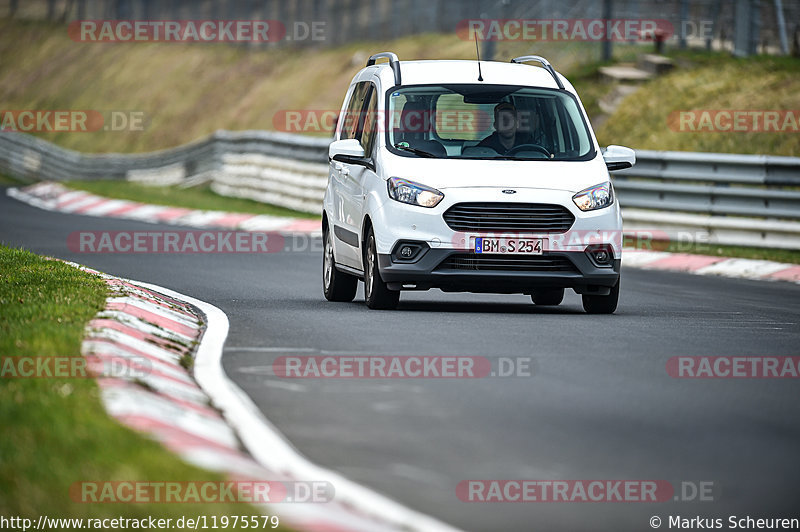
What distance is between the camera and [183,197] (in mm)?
32062

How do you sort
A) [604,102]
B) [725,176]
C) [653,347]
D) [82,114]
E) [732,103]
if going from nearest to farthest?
[653,347] → [725,176] → [732,103] → [604,102] → [82,114]

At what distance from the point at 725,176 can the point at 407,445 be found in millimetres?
15544

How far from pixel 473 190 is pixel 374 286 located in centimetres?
110

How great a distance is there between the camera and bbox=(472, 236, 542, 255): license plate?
1234 centimetres

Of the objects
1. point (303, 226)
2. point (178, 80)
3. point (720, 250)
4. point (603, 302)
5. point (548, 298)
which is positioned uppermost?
point (603, 302)

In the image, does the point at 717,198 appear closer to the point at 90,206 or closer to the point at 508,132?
the point at 508,132

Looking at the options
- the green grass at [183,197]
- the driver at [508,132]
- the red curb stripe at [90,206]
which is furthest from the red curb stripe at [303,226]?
the driver at [508,132]

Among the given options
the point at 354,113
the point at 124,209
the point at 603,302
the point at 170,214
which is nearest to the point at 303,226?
the point at 170,214

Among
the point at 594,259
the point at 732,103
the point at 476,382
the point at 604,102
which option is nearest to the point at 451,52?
the point at 604,102

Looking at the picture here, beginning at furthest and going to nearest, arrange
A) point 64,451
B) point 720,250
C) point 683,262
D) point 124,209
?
point 124,209
point 720,250
point 683,262
point 64,451

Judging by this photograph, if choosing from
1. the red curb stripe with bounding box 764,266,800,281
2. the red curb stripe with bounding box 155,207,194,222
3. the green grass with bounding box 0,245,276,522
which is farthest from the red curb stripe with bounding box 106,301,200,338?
the red curb stripe with bounding box 155,207,194,222

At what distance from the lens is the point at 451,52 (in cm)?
5066

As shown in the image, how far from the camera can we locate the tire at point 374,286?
12.6m

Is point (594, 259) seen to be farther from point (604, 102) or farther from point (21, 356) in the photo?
point (604, 102)
